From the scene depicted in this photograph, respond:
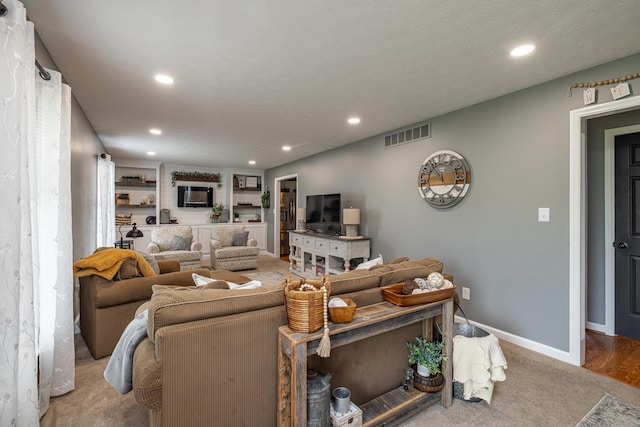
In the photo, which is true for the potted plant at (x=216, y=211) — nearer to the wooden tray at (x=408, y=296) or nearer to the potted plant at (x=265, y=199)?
the potted plant at (x=265, y=199)

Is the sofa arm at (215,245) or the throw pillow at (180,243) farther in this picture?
the sofa arm at (215,245)

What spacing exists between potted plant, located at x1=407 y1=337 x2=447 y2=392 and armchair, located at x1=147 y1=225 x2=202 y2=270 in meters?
4.55

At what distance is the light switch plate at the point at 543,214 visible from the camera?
→ 2605mm

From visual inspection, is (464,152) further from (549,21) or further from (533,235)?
(549,21)

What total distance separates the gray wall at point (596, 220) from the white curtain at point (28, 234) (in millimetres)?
4575

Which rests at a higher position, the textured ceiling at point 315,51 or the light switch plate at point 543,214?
the textured ceiling at point 315,51

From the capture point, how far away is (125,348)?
1.44 m

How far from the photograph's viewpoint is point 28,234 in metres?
1.46

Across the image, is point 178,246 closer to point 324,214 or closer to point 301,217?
point 301,217

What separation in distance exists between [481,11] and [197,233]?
23.7 feet

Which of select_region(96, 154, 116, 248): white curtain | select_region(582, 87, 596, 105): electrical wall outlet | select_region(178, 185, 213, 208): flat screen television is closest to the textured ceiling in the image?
select_region(582, 87, 596, 105): electrical wall outlet

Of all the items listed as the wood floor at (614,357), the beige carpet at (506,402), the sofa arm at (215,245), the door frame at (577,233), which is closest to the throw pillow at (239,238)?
the sofa arm at (215,245)

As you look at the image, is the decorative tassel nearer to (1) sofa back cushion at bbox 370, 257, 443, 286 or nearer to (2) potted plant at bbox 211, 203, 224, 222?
(1) sofa back cushion at bbox 370, 257, 443, 286

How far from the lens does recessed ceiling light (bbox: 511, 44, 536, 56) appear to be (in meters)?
2.02
